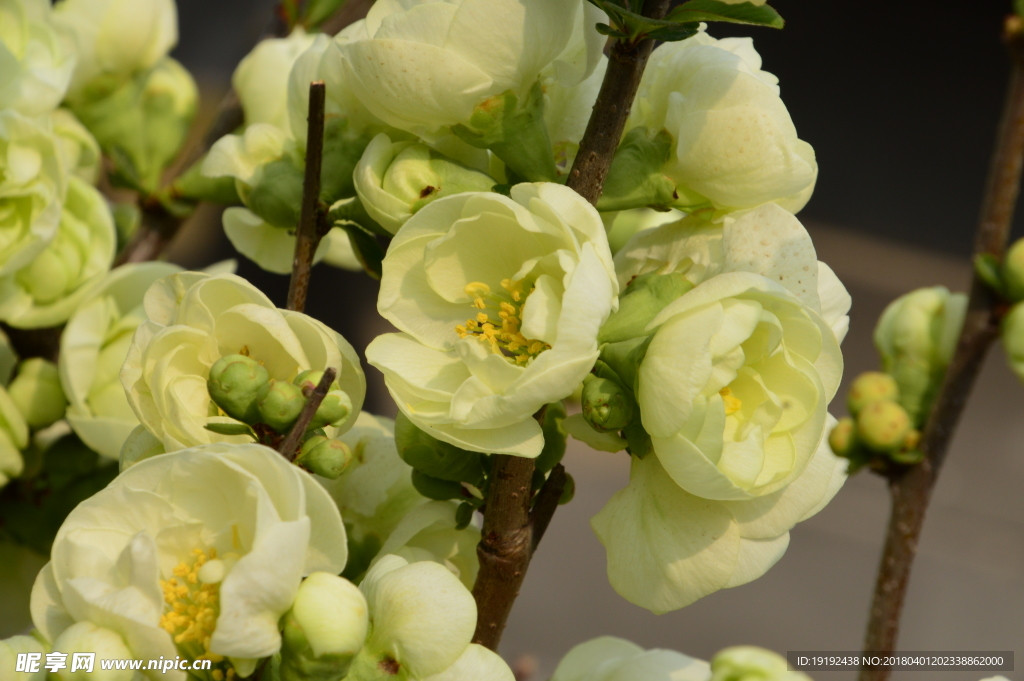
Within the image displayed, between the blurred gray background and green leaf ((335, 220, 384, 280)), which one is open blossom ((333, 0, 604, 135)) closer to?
green leaf ((335, 220, 384, 280))

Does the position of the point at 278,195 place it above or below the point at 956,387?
above

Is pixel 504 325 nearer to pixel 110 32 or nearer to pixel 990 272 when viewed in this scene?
pixel 990 272

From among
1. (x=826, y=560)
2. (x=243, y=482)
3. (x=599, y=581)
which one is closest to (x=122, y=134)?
(x=243, y=482)

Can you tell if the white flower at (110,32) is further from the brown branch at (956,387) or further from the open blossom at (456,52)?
the brown branch at (956,387)

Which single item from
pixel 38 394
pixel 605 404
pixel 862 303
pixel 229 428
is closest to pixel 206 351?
pixel 229 428

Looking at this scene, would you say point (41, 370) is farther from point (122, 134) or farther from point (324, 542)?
point (324, 542)

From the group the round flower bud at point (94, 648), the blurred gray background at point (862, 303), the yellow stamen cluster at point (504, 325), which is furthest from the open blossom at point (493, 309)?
the blurred gray background at point (862, 303)
